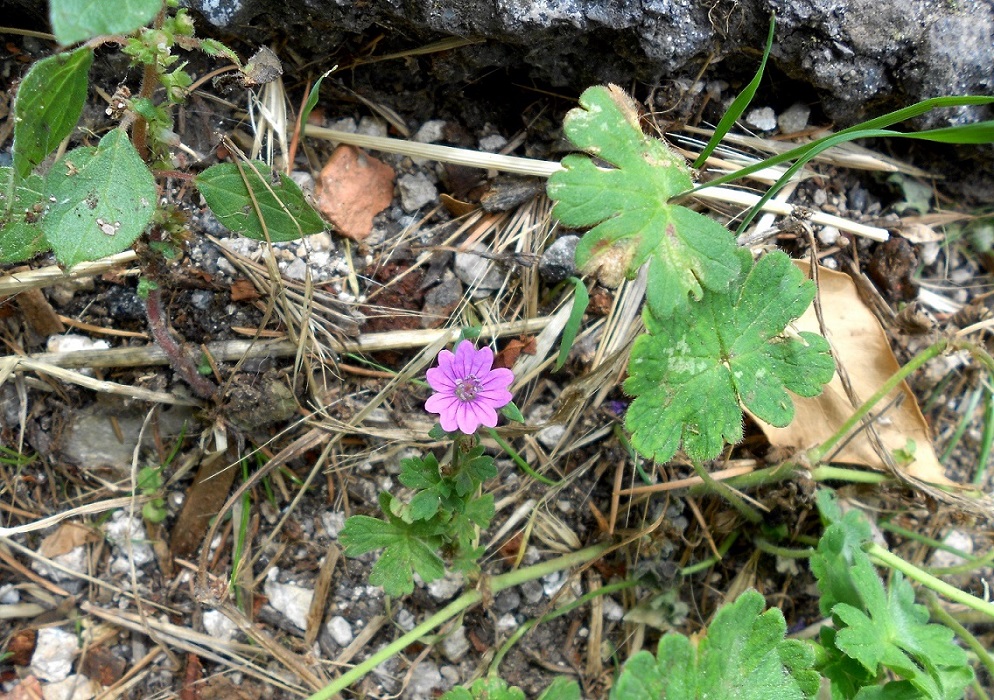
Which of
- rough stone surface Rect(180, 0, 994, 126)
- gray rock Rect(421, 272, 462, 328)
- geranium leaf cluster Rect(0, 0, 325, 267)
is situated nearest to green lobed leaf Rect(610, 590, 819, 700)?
gray rock Rect(421, 272, 462, 328)

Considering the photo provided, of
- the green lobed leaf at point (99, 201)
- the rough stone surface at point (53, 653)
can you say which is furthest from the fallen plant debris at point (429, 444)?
the green lobed leaf at point (99, 201)

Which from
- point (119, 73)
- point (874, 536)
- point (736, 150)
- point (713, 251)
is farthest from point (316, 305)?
point (874, 536)

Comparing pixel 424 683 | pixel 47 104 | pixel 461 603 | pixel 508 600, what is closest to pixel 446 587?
pixel 461 603

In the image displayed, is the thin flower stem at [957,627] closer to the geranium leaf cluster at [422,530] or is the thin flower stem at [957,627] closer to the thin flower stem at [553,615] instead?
the thin flower stem at [553,615]

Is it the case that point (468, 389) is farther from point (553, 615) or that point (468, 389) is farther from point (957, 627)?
point (957, 627)

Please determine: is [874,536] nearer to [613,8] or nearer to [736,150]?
[736,150]

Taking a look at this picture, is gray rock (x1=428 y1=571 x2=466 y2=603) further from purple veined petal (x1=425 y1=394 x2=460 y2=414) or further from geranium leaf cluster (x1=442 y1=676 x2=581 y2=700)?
purple veined petal (x1=425 y1=394 x2=460 y2=414)
